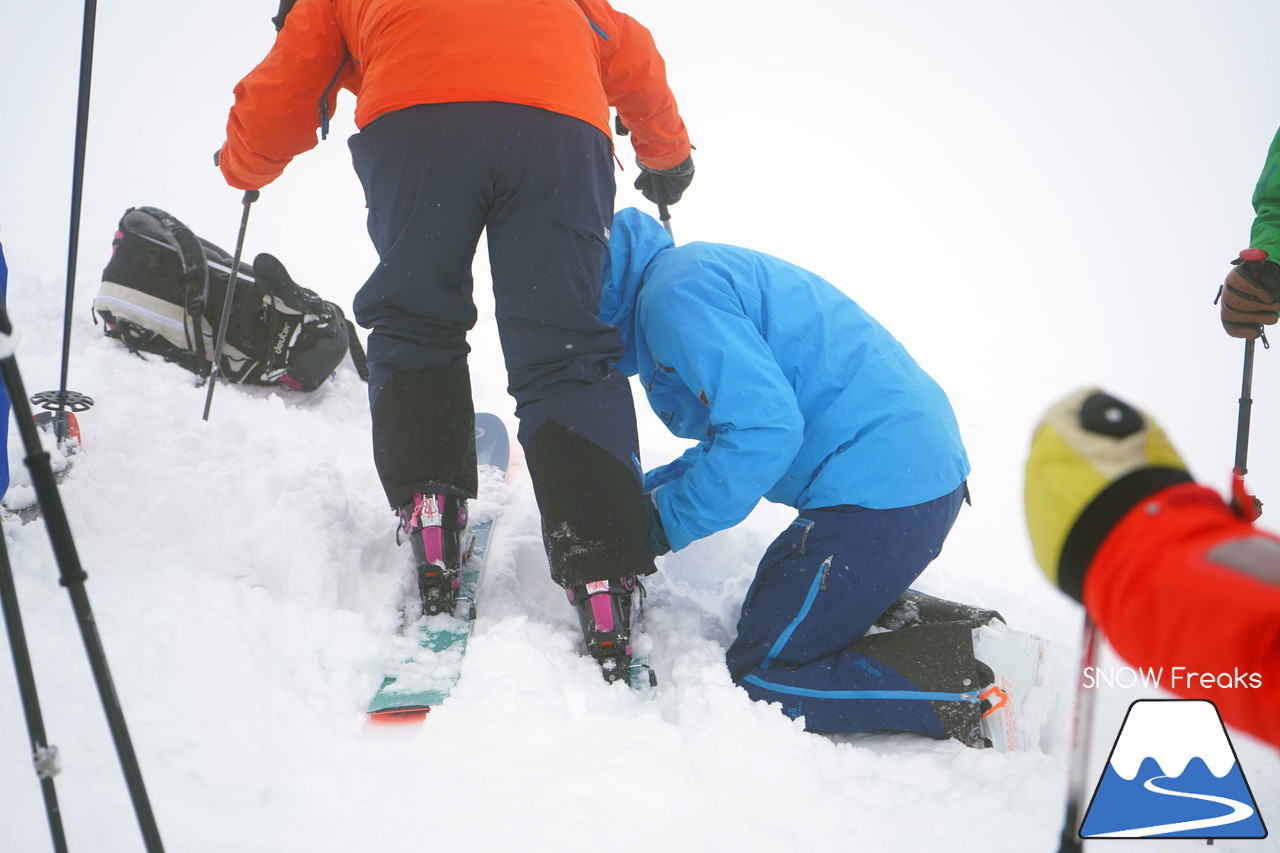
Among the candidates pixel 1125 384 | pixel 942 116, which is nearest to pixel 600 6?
pixel 1125 384

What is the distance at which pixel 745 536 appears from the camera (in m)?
2.71

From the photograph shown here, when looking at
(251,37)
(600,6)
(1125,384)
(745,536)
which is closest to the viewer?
(600,6)

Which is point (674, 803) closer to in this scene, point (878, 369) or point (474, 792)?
point (474, 792)

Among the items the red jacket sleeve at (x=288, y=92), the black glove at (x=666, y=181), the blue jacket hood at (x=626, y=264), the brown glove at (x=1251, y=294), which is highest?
the red jacket sleeve at (x=288, y=92)

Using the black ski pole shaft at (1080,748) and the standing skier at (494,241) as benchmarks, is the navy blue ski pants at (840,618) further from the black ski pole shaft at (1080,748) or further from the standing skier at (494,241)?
the black ski pole shaft at (1080,748)

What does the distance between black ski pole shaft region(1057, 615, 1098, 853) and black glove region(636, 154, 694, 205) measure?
211cm

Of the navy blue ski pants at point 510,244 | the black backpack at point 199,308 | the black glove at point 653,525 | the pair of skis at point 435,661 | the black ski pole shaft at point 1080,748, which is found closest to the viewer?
the black ski pole shaft at point 1080,748

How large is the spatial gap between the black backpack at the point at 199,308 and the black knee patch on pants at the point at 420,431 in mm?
1679

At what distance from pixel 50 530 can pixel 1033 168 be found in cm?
2094

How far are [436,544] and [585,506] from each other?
1.47 ft

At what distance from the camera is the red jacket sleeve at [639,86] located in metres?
2.03

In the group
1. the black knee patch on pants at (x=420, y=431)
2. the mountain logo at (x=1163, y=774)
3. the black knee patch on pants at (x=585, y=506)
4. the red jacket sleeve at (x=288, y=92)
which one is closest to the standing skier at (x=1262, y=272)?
the mountain logo at (x=1163, y=774)

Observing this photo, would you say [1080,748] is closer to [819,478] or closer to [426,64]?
[819,478]

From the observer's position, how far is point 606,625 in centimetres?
177
